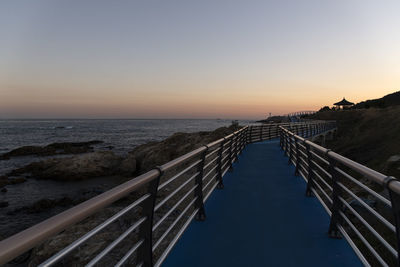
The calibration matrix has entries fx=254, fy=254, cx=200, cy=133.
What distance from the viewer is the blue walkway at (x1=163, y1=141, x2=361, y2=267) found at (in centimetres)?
299

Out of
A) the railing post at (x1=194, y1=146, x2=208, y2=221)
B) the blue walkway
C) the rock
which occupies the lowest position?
the rock

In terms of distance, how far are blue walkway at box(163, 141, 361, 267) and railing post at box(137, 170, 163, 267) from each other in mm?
637

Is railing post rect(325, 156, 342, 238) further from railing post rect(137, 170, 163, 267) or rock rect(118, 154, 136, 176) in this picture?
rock rect(118, 154, 136, 176)

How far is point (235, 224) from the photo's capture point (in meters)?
3.97

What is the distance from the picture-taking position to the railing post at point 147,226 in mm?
2332

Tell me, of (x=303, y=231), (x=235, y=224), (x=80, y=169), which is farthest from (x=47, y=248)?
(x=80, y=169)

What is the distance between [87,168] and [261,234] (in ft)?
60.2

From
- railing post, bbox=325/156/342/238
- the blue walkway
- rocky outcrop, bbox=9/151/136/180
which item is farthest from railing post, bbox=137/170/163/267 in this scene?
rocky outcrop, bbox=9/151/136/180

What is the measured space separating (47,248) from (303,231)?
5.18 metres

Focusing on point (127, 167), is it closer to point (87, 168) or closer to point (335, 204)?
point (87, 168)

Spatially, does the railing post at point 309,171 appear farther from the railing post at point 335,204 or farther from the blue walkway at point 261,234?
the railing post at point 335,204

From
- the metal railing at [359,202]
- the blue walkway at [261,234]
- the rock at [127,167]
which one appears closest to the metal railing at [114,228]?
the blue walkway at [261,234]

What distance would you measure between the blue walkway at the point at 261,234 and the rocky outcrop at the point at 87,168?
16.1 m

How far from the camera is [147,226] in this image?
2359 mm
